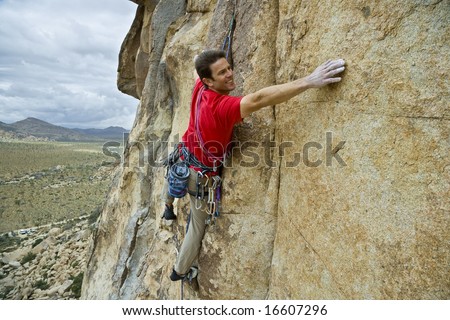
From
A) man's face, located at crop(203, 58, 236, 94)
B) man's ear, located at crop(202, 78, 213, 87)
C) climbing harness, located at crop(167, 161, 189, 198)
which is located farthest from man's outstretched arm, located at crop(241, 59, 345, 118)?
climbing harness, located at crop(167, 161, 189, 198)

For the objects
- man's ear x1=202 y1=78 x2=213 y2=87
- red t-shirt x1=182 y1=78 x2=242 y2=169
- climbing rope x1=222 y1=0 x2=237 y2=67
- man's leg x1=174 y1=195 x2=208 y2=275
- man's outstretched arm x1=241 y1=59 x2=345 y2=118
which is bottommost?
man's leg x1=174 y1=195 x2=208 y2=275

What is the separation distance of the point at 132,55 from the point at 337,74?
38.2 ft

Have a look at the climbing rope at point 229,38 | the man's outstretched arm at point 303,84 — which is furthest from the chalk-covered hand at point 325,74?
the climbing rope at point 229,38

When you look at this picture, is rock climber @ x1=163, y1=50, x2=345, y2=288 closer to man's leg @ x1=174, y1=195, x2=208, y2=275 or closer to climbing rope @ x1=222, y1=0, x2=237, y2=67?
man's leg @ x1=174, y1=195, x2=208, y2=275

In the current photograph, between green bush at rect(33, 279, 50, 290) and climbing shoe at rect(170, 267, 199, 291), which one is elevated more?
climbing shoe at rect(170, 267, 199, 291)

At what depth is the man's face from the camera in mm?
3795

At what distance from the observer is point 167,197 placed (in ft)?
16.3

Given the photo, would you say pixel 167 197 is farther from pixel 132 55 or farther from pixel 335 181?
pixel 132 55

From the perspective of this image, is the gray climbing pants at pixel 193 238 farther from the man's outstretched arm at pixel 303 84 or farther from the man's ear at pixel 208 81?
the man's outstretched arm at pixel 303 84

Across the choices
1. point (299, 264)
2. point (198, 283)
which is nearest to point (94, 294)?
point (198, 283)

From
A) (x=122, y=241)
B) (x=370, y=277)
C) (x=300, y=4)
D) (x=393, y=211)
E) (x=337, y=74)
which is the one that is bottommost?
(x=122, y=241)

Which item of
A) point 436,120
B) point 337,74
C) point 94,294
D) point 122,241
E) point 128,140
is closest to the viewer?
point 436,120

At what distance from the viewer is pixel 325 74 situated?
3.07 m

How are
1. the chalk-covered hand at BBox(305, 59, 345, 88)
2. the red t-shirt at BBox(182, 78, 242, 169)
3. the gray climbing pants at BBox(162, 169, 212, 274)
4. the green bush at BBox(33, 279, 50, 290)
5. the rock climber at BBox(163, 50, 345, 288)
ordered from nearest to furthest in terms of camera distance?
the chalk-covered hand at BBox(305, 59, 345, 88) → the rock climber at BBox(163, 50, 345, 288) → the red t-shirt at BBox(182, 78, 242, 169) → the gray climbing pants at BBox(162, 169, 212, 274) → the green bush at BBox(33, 279, 50, 290)
